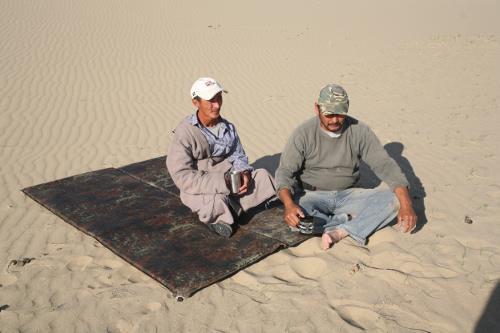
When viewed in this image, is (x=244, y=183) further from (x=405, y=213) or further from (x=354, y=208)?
(x=405, y=213)

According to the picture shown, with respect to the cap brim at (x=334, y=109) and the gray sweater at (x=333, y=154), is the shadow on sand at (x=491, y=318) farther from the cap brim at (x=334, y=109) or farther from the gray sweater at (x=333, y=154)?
the cap brim at (x=334, y=109)

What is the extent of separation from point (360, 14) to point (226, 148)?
1747 cm

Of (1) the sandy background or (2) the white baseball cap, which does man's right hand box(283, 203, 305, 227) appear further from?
(2) the white baseball cap

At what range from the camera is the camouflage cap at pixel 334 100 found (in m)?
4.03

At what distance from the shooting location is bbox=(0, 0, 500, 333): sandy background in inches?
138

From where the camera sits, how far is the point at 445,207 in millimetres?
5129

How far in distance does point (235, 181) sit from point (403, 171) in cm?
287

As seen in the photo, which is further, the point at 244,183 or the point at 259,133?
the point at 259,133

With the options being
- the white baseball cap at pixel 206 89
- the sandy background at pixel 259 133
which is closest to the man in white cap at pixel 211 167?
the white baseball cap at pixel 206 89

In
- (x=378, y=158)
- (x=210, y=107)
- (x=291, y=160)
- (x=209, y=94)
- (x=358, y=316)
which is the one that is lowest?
(x=358, y=316)

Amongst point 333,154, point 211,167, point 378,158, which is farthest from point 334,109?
point 211,167

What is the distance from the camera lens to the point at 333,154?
14.8 feet

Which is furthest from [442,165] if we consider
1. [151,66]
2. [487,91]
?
[151,66]

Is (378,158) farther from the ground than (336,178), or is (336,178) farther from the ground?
(378,158)
